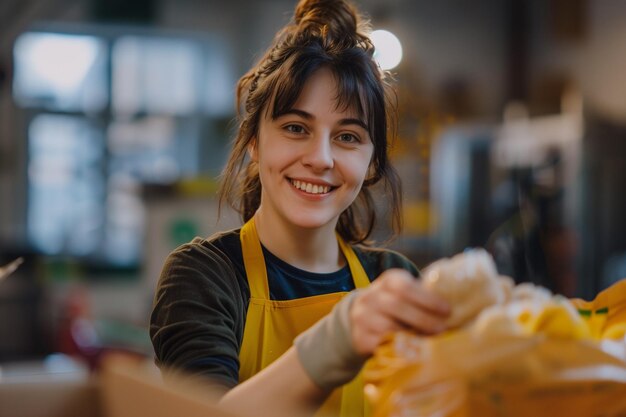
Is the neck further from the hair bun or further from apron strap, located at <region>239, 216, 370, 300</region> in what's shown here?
the hair bun

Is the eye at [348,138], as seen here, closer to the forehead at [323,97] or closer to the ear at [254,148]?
the forehead at [323,97]

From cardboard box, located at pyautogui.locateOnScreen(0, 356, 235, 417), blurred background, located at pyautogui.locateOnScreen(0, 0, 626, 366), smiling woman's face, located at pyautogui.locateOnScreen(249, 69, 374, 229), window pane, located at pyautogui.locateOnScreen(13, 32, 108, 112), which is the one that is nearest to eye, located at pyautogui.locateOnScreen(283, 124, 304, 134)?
smiling woman's face, located at pyautogui.locateOnScreen(249, 69, 374, 229)

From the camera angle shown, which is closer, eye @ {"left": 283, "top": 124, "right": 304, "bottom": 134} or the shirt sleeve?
the shirt sleeve

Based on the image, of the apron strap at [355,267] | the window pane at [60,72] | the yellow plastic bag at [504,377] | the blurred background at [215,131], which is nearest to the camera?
the yellow plastic bag at [504,377]

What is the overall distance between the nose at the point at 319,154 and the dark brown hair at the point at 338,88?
0.06 metres

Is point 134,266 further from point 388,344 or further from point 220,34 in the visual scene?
point 388,344

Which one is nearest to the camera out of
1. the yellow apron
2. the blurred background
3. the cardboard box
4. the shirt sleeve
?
the cardboard box

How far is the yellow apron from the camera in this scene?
4.03 feet

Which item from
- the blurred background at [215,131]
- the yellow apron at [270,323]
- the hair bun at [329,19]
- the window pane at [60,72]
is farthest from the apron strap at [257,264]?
the window pane at [60,72]

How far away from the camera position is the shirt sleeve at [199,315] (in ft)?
3.59

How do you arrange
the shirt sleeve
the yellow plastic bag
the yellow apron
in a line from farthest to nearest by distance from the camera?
the yellow apron, the shirt sleeve, the yellow plastic bag

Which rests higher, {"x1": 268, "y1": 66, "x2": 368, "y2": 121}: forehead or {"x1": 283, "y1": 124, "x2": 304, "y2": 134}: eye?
{"x1": 268, "y1": 66, "x2": 368, "y2": 121}: forehead

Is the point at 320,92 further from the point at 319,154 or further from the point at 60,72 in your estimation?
the point at 60,72

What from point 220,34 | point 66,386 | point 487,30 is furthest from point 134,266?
point 66,386
